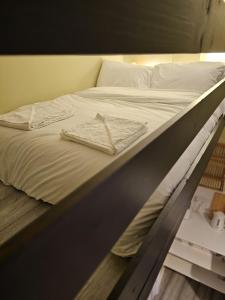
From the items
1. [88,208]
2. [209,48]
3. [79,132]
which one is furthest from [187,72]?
[88,208]

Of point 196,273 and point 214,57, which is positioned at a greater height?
point 214,57

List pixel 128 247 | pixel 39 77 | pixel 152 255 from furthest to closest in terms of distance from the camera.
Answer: pixel 39 77, pixel 128 247, pixel 152 255

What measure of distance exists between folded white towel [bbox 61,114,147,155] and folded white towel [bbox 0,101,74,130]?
0.84 ft

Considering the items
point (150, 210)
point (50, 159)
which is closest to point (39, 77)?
point (50, 159)

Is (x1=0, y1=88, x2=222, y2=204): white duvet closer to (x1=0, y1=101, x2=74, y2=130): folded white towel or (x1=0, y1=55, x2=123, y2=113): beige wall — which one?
(x1=0, y1=101, x2=74, y2=130): folded white towel

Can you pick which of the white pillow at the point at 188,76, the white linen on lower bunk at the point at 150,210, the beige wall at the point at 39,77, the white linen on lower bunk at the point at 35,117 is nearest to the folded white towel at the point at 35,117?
the white linen on lower bunk at the point at 35,117

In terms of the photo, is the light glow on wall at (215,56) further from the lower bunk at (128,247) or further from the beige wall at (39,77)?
the lower bunk at (128,247)

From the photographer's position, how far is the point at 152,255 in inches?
27.3

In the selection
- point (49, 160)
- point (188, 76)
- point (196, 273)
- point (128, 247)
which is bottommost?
point (196, 273)

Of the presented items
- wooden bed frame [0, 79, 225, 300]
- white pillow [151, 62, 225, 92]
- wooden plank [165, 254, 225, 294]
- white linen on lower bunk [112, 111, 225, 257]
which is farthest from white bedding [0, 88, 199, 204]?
wooden plank [165, 254, 225, 294]

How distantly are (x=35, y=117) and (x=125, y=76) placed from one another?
145 cm

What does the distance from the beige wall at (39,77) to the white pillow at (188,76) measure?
84 centimetres

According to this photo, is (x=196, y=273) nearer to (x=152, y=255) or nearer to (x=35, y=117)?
(x=152, y=255)

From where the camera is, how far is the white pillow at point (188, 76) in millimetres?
2314
